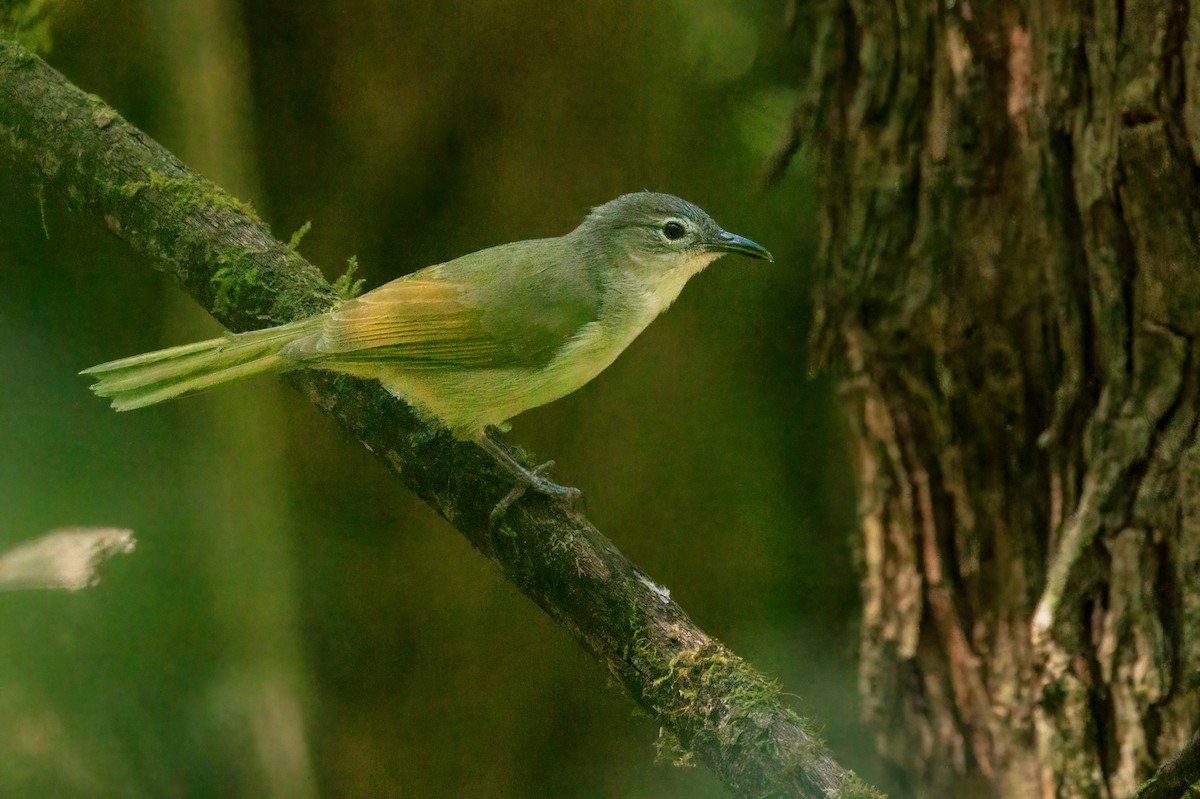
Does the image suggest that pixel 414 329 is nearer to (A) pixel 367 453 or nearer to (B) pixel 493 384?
(B) pixel 493 384

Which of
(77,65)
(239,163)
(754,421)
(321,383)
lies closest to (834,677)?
(754,421)

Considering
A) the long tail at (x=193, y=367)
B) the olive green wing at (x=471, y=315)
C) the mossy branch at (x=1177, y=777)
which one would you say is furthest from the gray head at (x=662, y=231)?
the mossy branch at (x=1177, y=777)

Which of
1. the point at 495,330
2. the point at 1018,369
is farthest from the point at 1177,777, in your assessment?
the point at 495,330

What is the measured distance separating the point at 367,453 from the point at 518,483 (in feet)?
3.59

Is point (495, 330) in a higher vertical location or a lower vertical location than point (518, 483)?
higher

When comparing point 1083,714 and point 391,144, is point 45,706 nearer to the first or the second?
point 391,144

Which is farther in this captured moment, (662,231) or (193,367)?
(662,231)

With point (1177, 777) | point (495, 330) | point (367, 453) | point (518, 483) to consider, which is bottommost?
point (367, 453)

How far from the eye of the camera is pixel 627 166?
341 cm

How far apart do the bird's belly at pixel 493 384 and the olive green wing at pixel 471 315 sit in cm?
2

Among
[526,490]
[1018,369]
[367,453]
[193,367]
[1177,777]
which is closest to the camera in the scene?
[1177,777]

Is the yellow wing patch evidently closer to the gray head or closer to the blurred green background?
the gray head

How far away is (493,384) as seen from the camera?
2432 millimetres

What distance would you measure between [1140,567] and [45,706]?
2746 mm
